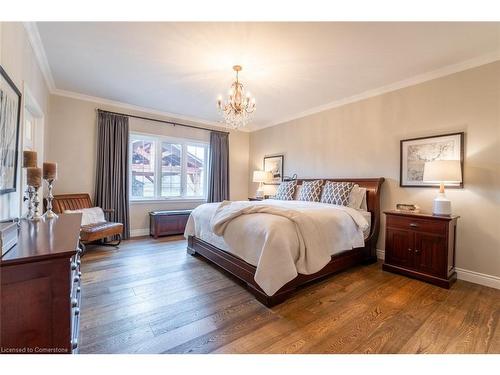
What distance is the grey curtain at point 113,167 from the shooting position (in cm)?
418

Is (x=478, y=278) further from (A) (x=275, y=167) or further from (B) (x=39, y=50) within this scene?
(B) (x=39, y=50)

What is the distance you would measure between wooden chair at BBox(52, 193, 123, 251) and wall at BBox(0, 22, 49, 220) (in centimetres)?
135

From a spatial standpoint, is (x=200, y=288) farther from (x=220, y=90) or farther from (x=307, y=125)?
(x=307, y=125)

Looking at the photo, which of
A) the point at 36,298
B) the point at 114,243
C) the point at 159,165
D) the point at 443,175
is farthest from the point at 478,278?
the point at 159,165

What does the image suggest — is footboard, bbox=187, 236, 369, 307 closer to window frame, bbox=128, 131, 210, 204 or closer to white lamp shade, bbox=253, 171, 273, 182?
window frame, bbox=128, 131, 210, 204

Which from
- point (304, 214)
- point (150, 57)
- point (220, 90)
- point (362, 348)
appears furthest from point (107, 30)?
point (362, 348)

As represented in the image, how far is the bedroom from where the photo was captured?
163 centimetres

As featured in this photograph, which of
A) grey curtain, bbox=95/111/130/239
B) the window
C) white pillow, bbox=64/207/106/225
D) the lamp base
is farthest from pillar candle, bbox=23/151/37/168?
the lamp base

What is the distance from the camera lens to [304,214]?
95.6 inches

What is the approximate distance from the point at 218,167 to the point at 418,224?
404 centimetres

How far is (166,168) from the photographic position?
16.7 feet

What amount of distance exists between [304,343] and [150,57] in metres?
3.24

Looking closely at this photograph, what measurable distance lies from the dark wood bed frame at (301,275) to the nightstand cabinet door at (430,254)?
0.65m
